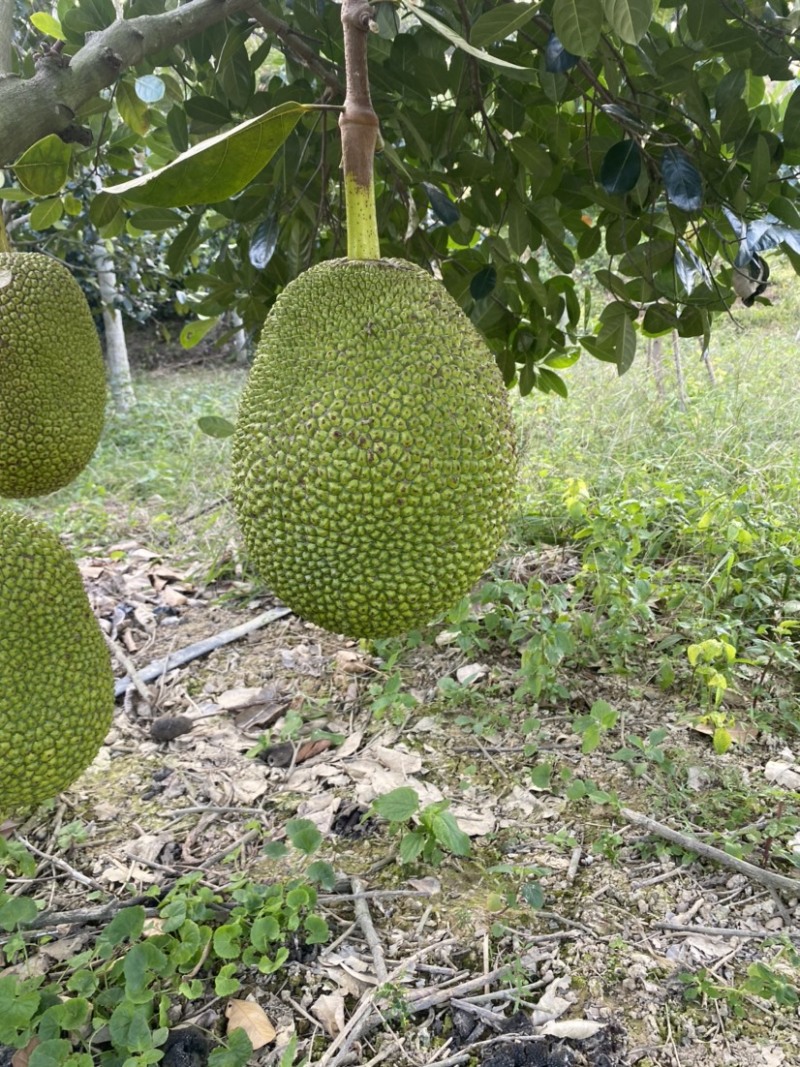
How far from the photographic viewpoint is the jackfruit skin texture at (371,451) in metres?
0.73

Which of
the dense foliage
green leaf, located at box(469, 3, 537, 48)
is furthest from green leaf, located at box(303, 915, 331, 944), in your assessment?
green leaf, located at box(469, 3, 537, 48)

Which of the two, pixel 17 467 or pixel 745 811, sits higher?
pixel 17 467

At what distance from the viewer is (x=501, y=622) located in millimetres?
1929

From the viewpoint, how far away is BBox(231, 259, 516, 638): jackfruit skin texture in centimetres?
73

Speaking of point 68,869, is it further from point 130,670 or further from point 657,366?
point 657,366

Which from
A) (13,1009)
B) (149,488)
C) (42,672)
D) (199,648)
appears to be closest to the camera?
(42,672)

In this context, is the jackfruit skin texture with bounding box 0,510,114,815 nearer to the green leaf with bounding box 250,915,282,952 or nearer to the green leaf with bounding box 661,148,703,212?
the green leaf with bounding box 250,915,282,952

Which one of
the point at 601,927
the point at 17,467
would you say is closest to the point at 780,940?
the point at 601,927

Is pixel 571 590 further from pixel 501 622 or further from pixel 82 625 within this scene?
pixel 82 625

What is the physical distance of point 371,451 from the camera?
28.4 inches

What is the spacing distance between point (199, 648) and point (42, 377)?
1.23 metres

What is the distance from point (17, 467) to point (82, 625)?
0.77 feet

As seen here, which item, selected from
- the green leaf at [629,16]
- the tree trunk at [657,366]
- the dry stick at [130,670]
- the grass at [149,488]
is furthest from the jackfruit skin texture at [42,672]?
the tree trunk at [657,366]

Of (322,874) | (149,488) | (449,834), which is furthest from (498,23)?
(149,488)
